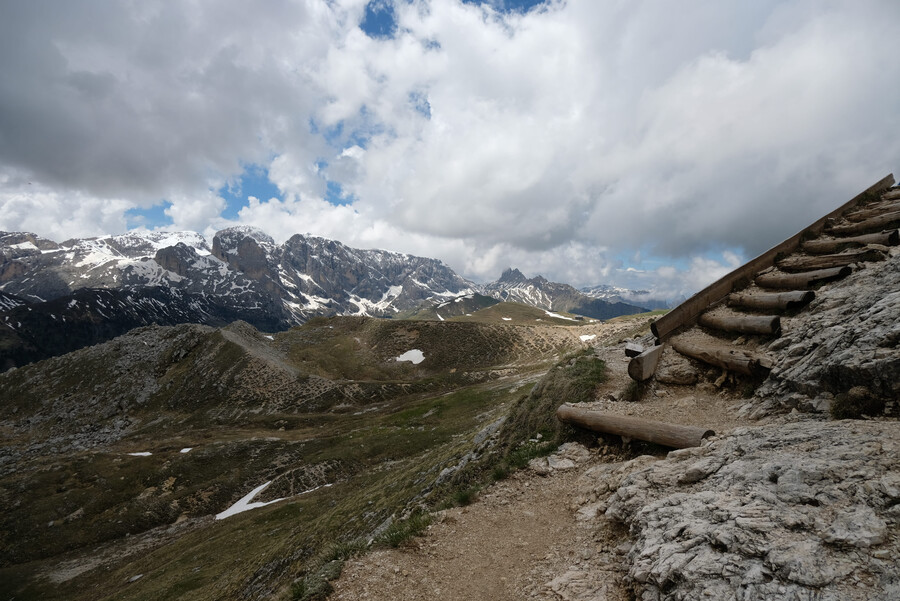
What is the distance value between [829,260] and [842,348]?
8.13 m

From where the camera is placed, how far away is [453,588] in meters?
8.06

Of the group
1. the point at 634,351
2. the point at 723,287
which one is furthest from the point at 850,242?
the point at 634,351

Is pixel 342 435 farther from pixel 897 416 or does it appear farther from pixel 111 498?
pixel 897 416

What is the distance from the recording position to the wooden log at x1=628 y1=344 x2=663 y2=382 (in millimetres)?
13789

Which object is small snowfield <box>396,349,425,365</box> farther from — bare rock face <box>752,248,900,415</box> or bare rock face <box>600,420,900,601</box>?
bare rock face <box>600,420,900,601</box>

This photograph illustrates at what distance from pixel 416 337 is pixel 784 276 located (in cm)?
10366

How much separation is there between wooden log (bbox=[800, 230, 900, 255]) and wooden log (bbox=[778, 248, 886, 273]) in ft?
3.75

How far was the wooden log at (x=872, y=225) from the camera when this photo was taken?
15.8 m

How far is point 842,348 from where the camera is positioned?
8906mm

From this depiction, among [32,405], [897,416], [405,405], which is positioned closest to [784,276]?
[897,416]

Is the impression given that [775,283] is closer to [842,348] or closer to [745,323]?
[745,323]

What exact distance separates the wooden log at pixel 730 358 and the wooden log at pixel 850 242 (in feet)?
27.5

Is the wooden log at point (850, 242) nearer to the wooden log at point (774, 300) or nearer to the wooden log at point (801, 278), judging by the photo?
the wooden log at point (801, 278)

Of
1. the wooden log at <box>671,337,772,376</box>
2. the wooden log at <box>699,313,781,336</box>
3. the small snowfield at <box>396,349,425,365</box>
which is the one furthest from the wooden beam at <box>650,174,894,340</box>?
the small snowfield at <box>396,349,425,365</box>
